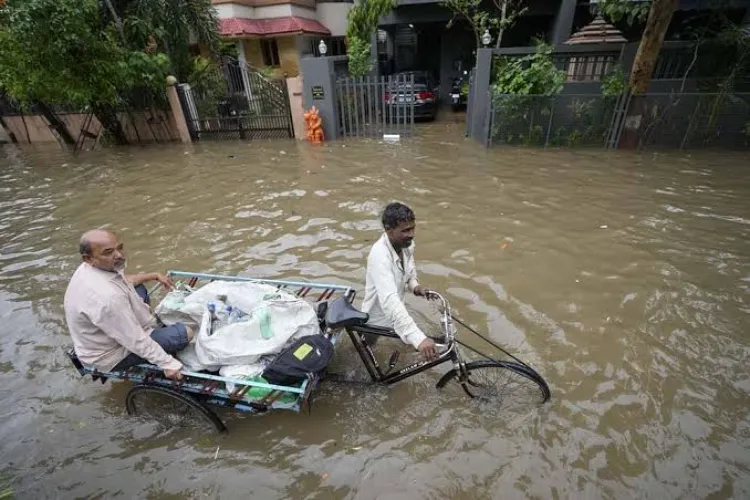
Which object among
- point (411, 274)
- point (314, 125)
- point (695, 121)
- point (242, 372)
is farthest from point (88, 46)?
point (695, 121)

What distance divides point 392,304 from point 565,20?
Result: 569 inches

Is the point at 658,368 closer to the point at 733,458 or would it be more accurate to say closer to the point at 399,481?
the point at 733,458

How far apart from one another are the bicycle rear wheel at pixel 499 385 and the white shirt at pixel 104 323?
2065 millimetres

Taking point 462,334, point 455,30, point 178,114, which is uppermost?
point 455,30

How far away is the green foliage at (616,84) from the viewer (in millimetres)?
8977

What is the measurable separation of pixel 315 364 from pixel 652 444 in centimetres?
247

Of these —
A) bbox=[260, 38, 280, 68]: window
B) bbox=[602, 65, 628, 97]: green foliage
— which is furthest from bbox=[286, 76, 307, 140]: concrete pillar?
bbox=[260, 38, 280, 68]: window

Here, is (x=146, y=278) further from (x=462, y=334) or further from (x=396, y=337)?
(x=462, y=334)

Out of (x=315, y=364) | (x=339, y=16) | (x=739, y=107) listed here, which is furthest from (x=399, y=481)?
(x=339, y=16)

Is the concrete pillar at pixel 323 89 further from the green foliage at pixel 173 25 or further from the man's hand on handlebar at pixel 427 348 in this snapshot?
the man's hand on handlebar at pixel 427 348

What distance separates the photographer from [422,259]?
5176 mm

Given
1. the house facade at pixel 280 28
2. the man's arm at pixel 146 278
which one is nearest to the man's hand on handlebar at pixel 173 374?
the man's arm at pixel 146 278

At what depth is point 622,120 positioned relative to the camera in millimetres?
9164

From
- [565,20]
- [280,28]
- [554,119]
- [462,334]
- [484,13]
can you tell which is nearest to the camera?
[462,334]
